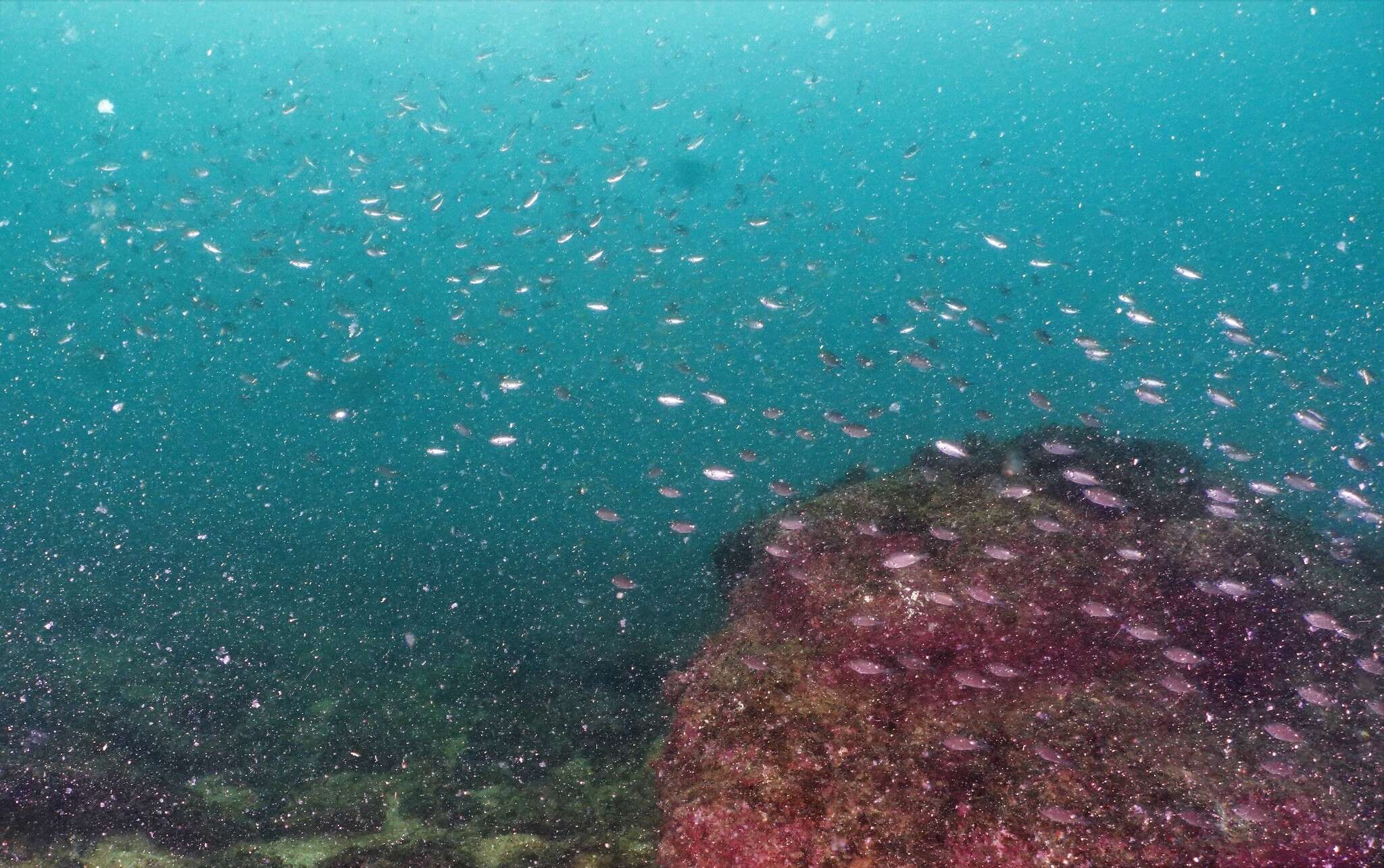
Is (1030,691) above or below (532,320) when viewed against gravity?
below

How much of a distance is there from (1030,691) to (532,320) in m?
104

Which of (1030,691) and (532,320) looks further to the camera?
(532,320)

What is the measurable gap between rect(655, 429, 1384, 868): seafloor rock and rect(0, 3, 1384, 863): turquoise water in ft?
7.73

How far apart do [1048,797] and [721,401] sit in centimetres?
647

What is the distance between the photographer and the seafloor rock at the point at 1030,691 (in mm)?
4117

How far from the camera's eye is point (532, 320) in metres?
103

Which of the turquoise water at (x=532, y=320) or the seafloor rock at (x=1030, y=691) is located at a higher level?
the turquoise water at (x=532, y=320)

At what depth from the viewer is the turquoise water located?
35.1ft

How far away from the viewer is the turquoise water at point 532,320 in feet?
35.1

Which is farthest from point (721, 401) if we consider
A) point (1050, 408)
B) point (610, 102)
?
point (610, 102)

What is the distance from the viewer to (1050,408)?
829 centimetres

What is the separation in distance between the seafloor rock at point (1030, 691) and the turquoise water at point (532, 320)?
7.73ft

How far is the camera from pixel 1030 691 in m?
5.08

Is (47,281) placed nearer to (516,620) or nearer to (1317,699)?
(516,620)
